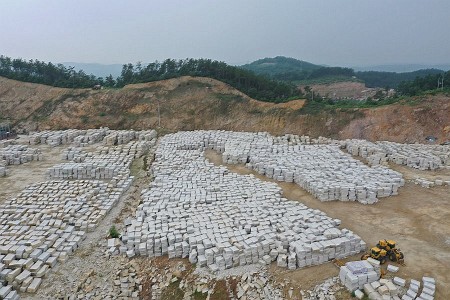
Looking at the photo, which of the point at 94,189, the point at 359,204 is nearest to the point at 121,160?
the point at 94,189

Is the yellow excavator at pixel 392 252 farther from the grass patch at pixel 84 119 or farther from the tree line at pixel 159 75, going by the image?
the grass patch at pixel 84 119

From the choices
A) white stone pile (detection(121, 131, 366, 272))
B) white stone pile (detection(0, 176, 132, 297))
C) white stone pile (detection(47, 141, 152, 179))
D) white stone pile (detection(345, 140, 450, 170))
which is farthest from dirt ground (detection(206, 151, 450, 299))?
white stone pile (detection(47, 141, 152, 179))

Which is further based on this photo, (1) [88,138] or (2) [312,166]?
(1) [88,138]

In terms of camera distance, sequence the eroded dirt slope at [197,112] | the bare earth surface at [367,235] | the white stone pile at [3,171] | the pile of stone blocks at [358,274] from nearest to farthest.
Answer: the pile of stone blocks at [358,274]
the bare earth surface at [367,235]
the white stone pile at [3,171]
the eroded dirt slope at [197,112]

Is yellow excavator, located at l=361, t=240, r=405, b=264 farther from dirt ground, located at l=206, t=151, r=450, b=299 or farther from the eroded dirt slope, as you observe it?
the eroded dirt slope

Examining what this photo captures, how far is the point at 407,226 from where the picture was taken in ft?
35.0

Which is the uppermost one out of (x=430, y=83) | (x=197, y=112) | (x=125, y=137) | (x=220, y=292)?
(x=430, y=83)

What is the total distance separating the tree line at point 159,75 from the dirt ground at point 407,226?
50.4 ft

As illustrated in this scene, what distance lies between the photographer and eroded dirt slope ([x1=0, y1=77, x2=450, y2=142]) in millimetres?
21281

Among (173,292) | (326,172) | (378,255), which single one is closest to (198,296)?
(173,292)

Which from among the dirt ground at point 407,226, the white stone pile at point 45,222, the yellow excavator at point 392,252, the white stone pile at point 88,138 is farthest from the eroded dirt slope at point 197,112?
the yellow excavator at point 392,252

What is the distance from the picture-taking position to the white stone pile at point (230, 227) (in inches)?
359

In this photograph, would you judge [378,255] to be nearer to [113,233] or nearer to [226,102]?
[113,233]

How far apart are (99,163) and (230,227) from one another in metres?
9.37
